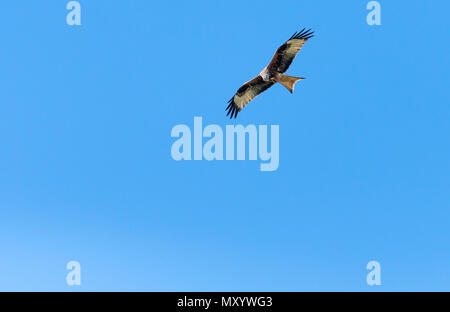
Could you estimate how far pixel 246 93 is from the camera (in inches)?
733

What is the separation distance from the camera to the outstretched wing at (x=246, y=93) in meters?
18.1

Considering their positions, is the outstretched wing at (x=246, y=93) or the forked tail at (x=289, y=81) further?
the outstretched wing at (x=246, y=93)

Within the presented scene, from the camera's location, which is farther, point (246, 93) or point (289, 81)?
point (246, 93)

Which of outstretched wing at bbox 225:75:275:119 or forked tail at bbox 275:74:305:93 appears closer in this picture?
forked tail at bbox 275:74:305:93

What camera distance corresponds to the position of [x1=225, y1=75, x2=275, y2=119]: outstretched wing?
18.1m
